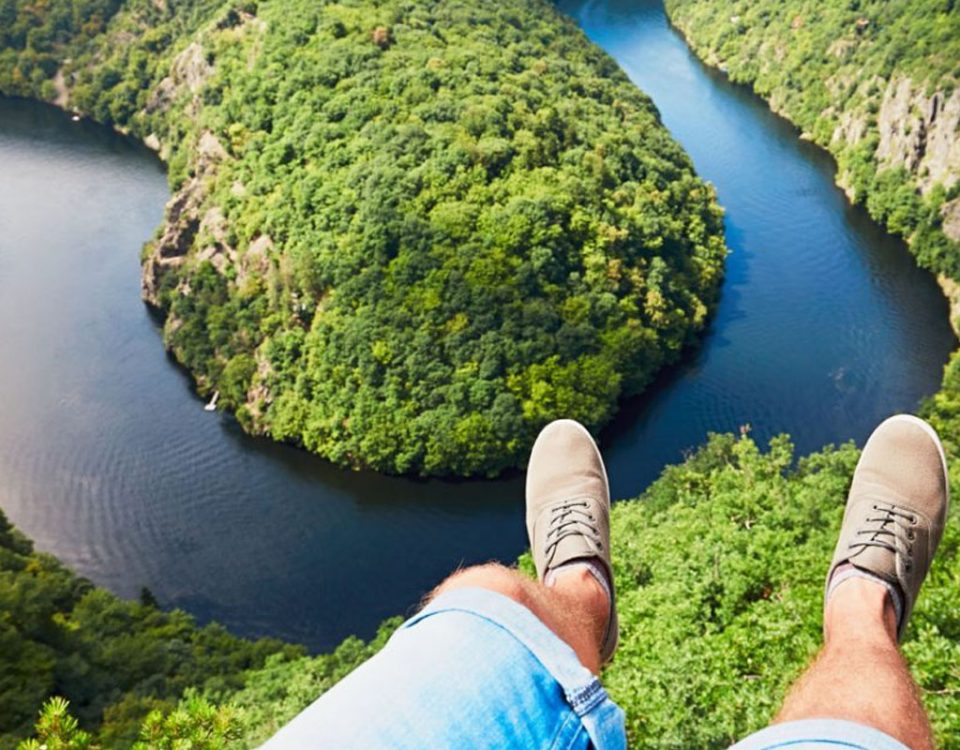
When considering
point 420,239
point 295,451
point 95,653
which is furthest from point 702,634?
point 420,239

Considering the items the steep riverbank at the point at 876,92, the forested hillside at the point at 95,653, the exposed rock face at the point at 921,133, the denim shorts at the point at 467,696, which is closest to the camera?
the denim shorts at the point at 467,696

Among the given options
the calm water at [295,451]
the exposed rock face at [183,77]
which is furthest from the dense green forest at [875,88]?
the exposed rock face at [183,77]

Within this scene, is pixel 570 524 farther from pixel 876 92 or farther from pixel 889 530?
pixel 876 92

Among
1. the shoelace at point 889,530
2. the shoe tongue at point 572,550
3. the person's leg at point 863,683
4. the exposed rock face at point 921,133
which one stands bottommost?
the shoe tongue at point 572,550

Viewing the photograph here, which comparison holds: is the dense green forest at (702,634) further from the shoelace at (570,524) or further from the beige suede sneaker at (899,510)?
the shoelace at (570,524)

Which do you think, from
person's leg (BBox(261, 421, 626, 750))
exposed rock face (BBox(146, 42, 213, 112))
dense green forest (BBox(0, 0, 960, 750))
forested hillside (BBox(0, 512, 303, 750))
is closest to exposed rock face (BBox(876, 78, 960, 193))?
dense green forest (BBox(0, 0, 960, 750))

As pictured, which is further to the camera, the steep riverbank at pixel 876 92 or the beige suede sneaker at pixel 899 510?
the steep riverbank at pixel 876 92
